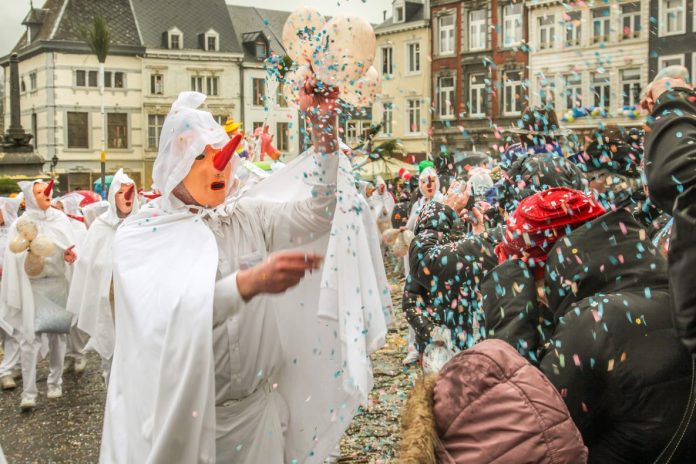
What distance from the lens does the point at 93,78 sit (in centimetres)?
4962

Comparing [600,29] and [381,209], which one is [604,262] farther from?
[381,209]

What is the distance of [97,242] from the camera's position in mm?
8477

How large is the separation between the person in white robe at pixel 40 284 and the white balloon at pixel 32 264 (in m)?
0.09

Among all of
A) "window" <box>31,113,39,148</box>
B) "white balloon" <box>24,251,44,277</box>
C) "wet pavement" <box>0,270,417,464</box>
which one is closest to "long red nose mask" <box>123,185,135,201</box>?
"white balloon" <box>24,251,44,277</box>

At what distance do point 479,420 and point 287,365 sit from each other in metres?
1.62

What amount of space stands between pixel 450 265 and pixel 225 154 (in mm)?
2203

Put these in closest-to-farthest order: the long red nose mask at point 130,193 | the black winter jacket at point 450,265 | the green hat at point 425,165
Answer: the black winter jacket at point 450,265 → the long red nose mask at point 130,193 → the green hat at point 425,165

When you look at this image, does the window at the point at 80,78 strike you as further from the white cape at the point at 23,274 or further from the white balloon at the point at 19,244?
the white balloon at the point at 19,244

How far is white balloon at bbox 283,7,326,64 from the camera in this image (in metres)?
3.44

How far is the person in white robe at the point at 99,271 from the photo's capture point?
26.6 ft

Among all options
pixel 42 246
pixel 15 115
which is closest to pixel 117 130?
pixel 15 115

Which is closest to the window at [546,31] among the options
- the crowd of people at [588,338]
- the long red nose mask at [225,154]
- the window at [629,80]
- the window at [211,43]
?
the window at [629,80]

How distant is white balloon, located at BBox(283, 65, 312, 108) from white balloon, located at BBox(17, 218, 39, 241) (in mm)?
5925

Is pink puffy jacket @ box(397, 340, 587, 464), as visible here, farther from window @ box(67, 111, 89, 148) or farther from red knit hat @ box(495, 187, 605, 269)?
window @ box(67, 111, 89, 148)
